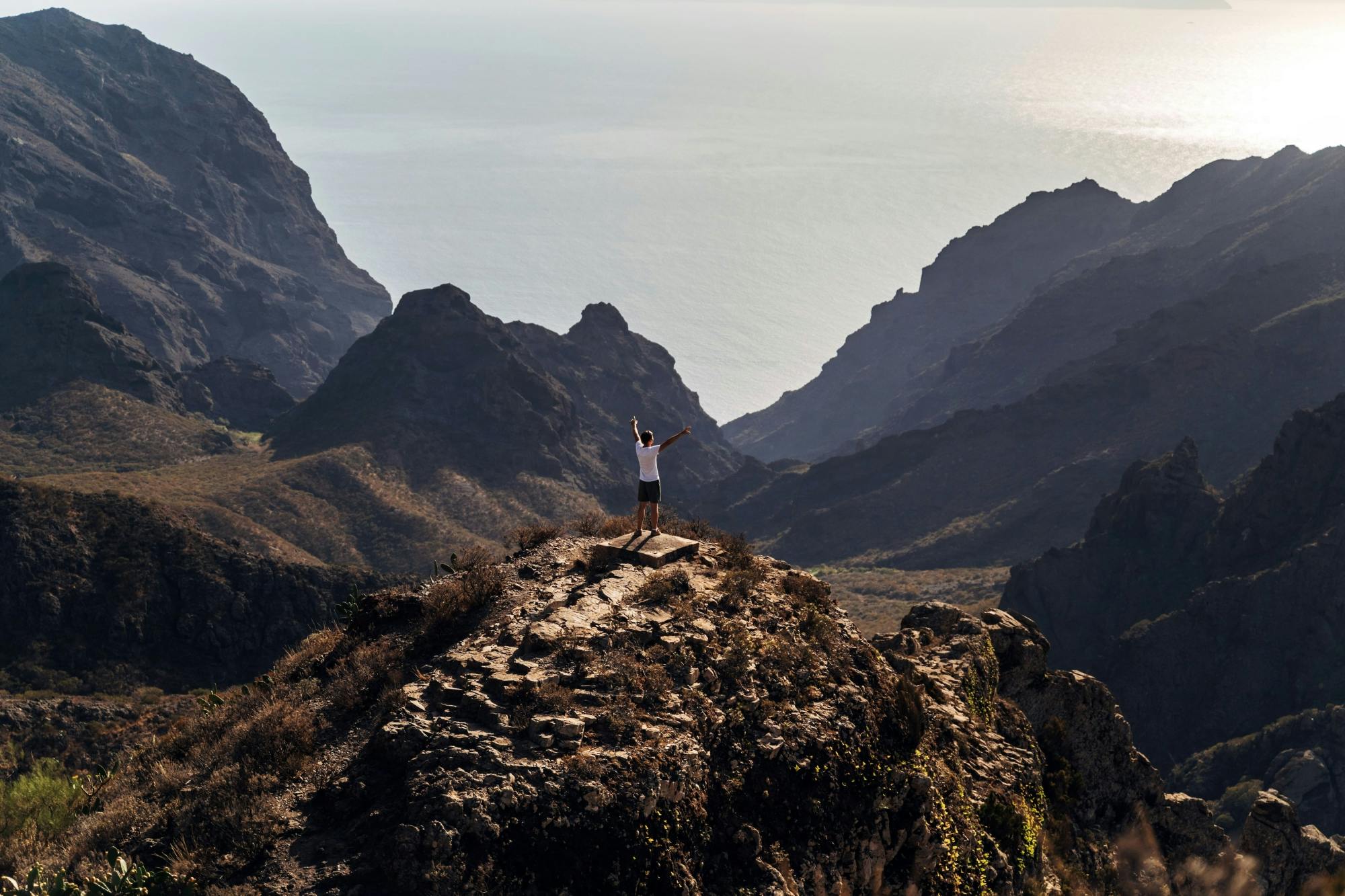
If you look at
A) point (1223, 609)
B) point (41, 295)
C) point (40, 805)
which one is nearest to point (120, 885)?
point (40, 805)

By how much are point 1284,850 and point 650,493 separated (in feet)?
60.3

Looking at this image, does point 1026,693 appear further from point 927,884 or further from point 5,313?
point 5,313

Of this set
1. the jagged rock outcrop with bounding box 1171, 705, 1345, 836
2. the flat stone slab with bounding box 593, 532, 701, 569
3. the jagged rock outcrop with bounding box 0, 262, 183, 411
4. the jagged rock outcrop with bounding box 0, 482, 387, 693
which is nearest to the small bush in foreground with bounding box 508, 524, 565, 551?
the flat stone slab with bounding box 593, 532, 701, 569

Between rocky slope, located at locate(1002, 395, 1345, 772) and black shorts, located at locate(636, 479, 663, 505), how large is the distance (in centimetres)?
9937

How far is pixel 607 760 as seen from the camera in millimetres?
19297

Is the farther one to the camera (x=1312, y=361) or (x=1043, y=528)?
(x=1312, y=361)

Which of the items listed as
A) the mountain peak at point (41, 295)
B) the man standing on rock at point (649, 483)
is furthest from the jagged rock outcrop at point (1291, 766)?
the mountain peak at point (41, 295)

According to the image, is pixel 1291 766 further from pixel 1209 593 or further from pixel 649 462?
pixel 649 462

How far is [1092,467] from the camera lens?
18938 centimetres

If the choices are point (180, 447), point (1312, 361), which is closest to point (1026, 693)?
point (180, 447)

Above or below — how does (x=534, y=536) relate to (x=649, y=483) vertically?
below

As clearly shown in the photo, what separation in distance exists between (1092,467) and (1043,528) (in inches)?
615

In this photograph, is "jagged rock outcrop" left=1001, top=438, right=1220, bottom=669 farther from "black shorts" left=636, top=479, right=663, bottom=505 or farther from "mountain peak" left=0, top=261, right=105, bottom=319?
"mountain peak" left=0, top=261, right=105, bottom=319

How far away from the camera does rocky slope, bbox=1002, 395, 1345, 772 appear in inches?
4729
